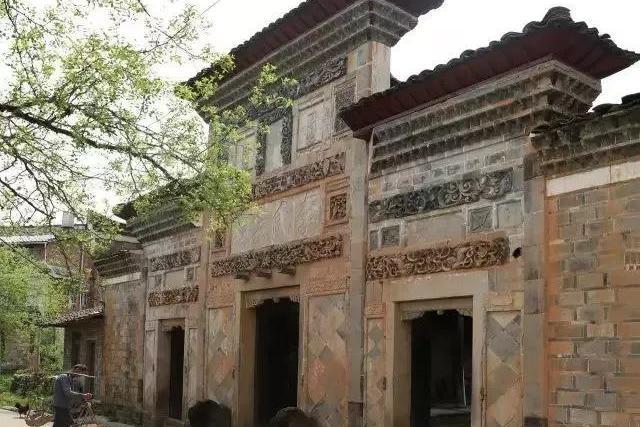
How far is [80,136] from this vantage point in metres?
7.48

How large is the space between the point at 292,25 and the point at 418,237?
3809 millimetres

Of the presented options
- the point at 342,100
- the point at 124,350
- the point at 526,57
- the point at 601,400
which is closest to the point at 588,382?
the point at 601,400

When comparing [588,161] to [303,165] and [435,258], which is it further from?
[303,165]

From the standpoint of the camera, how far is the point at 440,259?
25.6 feet

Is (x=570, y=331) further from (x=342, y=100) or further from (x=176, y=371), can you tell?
(x=176, y=371)

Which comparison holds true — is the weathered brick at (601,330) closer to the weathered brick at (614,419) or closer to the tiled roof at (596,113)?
the weathered brick at (614,419)

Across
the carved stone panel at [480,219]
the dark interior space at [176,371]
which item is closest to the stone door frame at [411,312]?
the carved stone panel at [480,219]

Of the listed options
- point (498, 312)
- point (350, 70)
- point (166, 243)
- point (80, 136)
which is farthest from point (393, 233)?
point (166, 243)

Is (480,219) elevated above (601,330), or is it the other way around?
(480,219)

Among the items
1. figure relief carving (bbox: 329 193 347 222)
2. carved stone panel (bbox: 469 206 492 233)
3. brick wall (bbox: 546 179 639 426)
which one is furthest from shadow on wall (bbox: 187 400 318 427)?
brick wall (bbox: 546 179 639 426)

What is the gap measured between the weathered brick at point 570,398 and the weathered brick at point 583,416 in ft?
0.19

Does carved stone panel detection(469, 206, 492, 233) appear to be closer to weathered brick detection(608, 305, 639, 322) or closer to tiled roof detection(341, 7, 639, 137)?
tiled roof detection(341, 7, 639, 137)

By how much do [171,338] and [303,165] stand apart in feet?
18.2

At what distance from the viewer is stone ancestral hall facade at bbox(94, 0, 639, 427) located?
6.30 m
